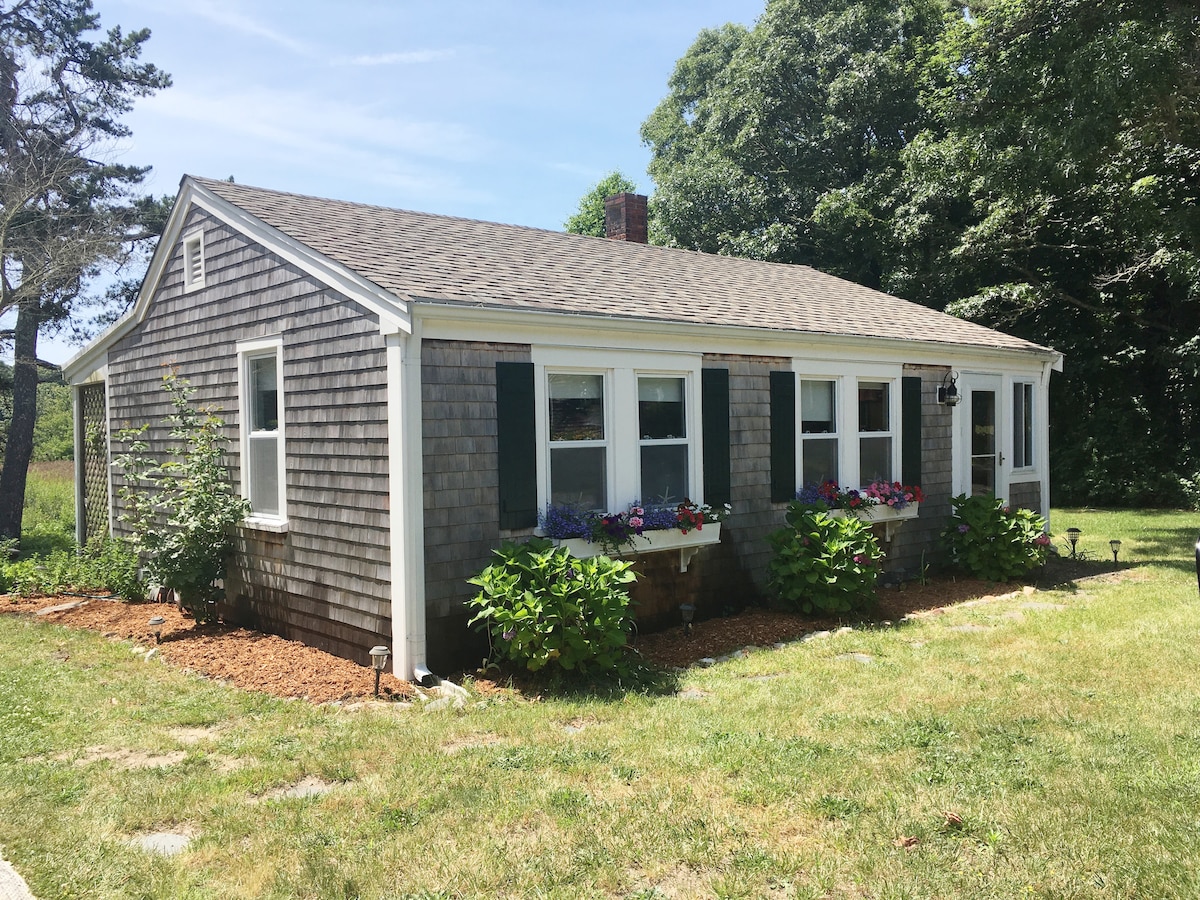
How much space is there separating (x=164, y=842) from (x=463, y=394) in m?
3.61

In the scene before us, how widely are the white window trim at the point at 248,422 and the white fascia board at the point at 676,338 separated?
211 centimetres

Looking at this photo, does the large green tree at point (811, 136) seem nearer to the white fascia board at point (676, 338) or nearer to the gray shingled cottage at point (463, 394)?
the white fascia board at point (676, 338)

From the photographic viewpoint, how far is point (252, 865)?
3510 mm

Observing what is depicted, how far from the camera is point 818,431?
948 cm

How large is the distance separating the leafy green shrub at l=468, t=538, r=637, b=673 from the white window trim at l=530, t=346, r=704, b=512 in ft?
2.83

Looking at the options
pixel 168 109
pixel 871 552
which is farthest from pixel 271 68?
pixel 871 552

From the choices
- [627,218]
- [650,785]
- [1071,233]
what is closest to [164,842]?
[650,785]

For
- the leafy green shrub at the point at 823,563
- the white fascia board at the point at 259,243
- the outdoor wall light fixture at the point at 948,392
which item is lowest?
the leafy green shrub at the point at 823,563

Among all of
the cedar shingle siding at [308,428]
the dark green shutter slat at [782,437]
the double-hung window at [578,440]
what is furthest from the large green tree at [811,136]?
the cedar shingle siding at [308,428]

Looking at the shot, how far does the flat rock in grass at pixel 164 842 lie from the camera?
12.0 ft

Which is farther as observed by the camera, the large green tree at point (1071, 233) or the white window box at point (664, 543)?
the large green tree at point (1071, 233)

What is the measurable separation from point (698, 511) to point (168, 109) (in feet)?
62.1

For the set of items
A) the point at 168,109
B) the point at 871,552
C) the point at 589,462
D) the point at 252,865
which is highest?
the point at 168,109

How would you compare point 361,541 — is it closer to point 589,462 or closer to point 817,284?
point 589,462
